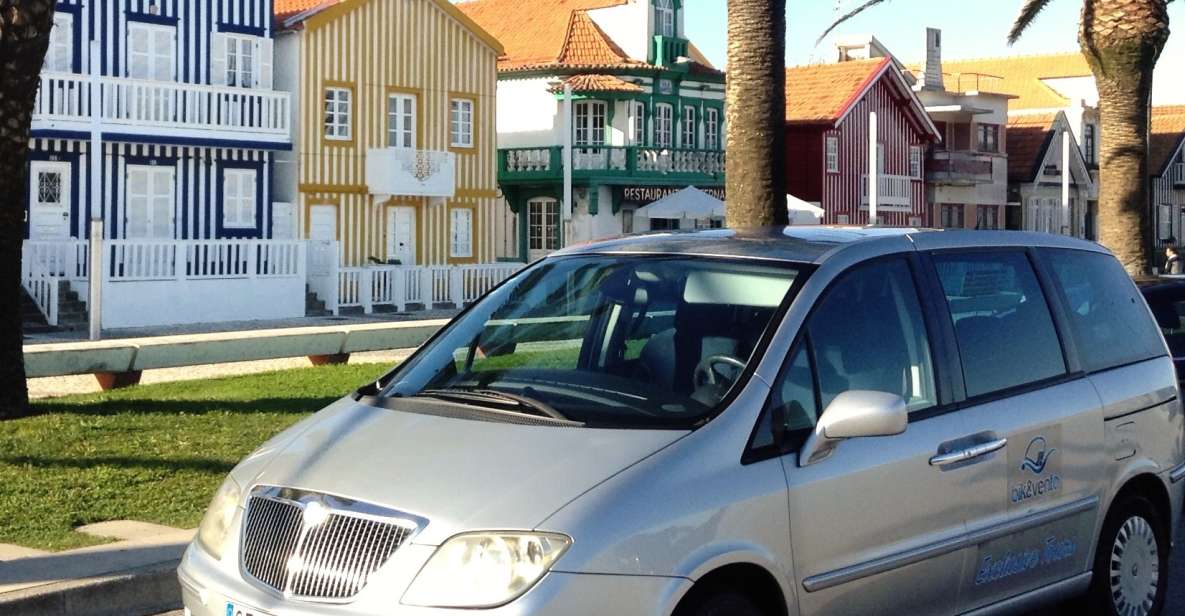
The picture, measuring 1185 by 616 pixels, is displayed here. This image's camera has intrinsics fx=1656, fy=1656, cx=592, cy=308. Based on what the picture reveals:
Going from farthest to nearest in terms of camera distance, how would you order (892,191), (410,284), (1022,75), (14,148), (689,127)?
1. (1022,75)
2. (892,191)
3. (689,127)
4. (410,284)
5. (14,148)

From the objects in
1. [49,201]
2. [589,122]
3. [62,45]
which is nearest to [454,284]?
[49,201]

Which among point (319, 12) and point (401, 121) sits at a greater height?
point (319, 12)

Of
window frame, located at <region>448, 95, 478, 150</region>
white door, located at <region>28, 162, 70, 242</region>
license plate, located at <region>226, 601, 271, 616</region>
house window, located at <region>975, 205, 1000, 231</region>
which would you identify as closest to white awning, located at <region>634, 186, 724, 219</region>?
window frame, located at <region>448, 95, 478, 150</region>

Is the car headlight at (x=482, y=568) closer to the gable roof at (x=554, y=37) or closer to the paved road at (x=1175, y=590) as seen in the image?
the paved road at (x=1175, y=590)

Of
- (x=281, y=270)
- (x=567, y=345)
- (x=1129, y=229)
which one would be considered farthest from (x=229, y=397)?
(x=281, y=270)

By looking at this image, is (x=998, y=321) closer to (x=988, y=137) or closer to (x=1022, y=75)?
(x=988, y=137)

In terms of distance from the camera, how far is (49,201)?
35.1 meters

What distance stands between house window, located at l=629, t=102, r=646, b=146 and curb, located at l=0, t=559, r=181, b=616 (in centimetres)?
4347

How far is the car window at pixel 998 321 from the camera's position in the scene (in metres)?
6.16

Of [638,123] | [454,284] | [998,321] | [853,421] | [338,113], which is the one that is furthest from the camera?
[638,123]

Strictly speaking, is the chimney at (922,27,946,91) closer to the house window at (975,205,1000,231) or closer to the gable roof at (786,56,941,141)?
the gable roof at (786,56,941,141)

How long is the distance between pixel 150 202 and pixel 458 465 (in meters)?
33.6

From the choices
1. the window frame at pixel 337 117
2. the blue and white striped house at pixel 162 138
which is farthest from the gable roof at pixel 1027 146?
the blue and white striped house at pixel 162 138

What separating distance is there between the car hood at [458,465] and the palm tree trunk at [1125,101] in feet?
60.0
